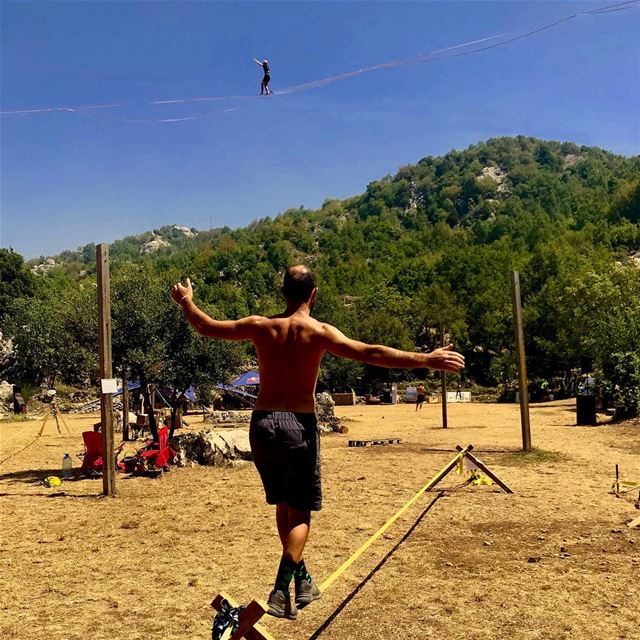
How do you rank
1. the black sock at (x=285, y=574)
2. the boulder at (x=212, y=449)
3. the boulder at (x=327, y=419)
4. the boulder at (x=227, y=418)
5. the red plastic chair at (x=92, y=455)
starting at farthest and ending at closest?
the boulder at (x=227, y=418), the boulder at (x=327, y=419), the boulder at (x=212, y=449), the red plastic chair at (x=92, y=455), the black sock at (x=285, y=574)

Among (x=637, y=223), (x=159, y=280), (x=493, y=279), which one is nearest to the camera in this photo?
(x=159, y=280)

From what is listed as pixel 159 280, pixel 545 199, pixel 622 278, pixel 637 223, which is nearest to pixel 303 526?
pixel 159 280

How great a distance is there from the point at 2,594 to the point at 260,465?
3718mm

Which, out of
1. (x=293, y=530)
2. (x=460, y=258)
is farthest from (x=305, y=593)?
(x=460, y=258)

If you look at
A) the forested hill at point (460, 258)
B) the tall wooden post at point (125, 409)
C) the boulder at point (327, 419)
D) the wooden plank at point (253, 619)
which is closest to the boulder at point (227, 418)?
the boulder at point (327, 419)

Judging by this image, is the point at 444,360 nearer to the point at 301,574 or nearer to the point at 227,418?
the point at 301,574

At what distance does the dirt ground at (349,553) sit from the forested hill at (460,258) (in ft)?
25.1

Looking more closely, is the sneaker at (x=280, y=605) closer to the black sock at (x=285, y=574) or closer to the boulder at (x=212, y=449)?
the black sock at (x=285, y=574)

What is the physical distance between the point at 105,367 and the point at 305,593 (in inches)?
319

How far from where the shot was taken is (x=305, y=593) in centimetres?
390

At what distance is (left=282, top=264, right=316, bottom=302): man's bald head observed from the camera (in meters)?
3.91

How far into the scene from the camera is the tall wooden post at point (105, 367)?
35.9 ft

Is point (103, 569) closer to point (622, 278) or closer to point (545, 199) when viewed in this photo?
point (622, 278)

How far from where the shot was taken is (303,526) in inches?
151
